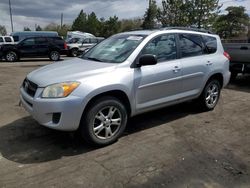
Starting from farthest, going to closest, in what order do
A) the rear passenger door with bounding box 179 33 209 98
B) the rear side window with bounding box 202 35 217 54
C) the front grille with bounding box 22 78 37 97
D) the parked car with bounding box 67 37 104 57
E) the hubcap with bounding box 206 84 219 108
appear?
the parked car with bounding box 67 37 104 57
the hubcap with bounding box 206 84 219 108
the rear side window with bounding box 202 35 217 54
the rear passenger door with bounding box 179 33 209 98
the front grille with bounding box 22 78 37 97

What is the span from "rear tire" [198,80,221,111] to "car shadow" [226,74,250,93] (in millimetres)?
2800

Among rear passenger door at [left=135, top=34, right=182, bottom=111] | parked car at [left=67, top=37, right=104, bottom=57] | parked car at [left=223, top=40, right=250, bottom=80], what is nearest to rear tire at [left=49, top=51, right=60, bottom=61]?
parked car at [left=67, top=37, right=104, bottom=57]

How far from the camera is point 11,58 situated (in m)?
19.3

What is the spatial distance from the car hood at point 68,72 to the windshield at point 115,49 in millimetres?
251

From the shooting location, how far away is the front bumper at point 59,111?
400 centimetres

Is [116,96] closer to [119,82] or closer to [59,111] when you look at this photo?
[119,82]

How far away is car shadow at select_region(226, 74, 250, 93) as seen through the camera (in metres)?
9.23

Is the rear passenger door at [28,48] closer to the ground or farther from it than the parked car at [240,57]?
closer to the ground

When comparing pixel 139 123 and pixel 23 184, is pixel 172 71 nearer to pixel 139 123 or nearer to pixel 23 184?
pixel 139 123

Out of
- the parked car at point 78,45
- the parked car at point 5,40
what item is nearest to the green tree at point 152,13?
the parked car at point 78,45

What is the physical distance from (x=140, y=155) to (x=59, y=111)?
126 cm

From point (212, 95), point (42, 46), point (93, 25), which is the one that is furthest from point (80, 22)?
point (212, 95)

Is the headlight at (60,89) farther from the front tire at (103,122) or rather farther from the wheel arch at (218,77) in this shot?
the wheel arch at (218,77)

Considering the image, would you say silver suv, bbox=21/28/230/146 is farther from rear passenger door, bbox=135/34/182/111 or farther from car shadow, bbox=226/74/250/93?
car shadow, bbox=226/74/250/93
